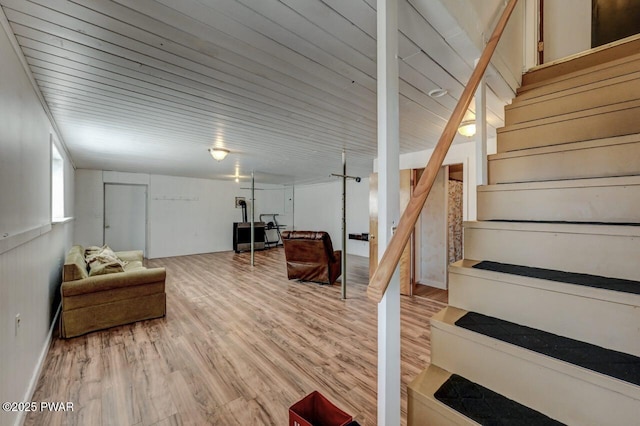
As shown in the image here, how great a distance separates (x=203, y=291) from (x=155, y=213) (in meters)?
4.11

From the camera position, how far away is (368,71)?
1.87 metres

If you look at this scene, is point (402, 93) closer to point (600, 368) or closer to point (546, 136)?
point (546, 136)

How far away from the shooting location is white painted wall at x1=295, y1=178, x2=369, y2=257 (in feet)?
24.8

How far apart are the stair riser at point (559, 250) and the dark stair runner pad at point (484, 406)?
0.67 m

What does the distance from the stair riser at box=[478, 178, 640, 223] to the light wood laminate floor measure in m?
1.44

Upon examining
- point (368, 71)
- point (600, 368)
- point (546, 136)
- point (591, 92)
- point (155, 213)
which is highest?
point (368, 71)

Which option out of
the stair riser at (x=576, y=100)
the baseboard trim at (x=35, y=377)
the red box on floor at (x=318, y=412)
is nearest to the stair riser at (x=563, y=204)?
the stair riser at (x=576, y=100)

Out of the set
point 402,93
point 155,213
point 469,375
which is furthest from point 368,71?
point 155,213

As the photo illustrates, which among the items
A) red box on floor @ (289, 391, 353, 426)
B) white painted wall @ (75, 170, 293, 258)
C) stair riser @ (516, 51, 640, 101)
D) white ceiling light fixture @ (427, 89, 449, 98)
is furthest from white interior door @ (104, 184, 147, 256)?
stair riser @ (516, 51, 640, 101)

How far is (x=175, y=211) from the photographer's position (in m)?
7.58

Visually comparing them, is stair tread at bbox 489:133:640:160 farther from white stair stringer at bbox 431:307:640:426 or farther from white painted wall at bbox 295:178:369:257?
white painted wall at bbox 295:178:369:257

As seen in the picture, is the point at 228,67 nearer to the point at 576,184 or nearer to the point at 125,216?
the point at 576,184

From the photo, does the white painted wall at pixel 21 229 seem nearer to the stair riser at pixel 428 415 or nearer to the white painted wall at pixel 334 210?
the stair riser at pixel 428 415

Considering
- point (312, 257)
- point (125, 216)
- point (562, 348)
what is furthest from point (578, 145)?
point (125, 216)
